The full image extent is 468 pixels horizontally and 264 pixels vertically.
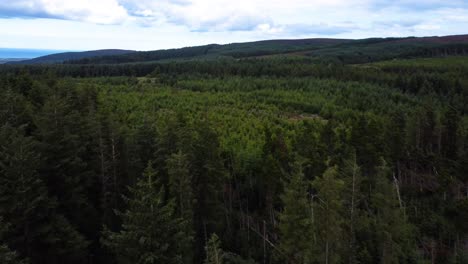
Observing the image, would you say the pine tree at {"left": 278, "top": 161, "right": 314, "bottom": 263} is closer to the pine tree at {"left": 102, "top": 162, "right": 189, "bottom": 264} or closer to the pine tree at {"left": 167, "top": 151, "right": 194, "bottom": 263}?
the pine tree at {"left": 102, "top": 162, "right": 189, "bottom": 264}

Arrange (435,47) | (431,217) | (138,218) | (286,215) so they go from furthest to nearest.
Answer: (435,47) → (431,217) → (286,215) → (138,218)

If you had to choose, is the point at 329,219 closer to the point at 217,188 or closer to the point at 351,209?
the point at 351,209

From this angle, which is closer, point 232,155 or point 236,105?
point 232,155

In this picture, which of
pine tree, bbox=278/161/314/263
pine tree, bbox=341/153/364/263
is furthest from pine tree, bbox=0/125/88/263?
pine tree, bbox=341/153/364/263

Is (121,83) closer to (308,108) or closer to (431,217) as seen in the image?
(308,108)

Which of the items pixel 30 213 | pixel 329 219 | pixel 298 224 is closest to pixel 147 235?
pixel 30 213

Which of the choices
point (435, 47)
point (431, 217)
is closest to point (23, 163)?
point (431, 217)

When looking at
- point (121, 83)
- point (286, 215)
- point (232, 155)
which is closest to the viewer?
point (286, 215)

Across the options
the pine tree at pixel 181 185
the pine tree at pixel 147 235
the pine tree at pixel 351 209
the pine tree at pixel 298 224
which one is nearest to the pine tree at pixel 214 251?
the pine tree at pixel 147 235
